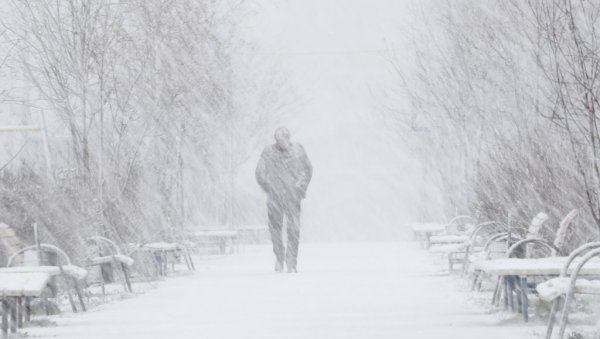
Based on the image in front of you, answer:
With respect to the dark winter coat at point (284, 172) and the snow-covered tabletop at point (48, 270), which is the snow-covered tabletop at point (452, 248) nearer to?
the dark winter coat at point (284, 172)

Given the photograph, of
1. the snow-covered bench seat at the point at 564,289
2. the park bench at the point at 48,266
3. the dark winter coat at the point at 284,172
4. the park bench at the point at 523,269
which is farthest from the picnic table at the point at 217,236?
the snow-covered bench seat at the point at 564,289

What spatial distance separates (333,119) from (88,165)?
23262 mm

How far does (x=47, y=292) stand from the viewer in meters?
10.7

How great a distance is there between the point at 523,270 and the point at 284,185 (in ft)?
24.8

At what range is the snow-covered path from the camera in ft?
28.9

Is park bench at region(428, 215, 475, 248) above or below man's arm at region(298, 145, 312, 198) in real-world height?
below

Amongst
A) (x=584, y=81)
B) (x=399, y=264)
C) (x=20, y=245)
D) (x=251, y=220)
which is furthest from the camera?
(x=251, y=220)

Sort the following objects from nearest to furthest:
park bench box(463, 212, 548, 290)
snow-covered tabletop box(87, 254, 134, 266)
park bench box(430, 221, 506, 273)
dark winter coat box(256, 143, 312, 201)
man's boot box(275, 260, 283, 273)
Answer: park bench box(463, 212, 548, 290) < snow-covered tabletop box(87, 254, 134, 266) < park bench box(430, 221, 506, 273) < dark winter coat box(256, 143, 312, 201) < man's boot box(275, 260, 283, 273)

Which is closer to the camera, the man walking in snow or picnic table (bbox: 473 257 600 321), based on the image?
picnic table (bbox: 473 257 600 321)

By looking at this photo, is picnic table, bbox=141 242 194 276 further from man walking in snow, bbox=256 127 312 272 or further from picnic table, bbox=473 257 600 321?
picnic table, bbox=473 257 600 321

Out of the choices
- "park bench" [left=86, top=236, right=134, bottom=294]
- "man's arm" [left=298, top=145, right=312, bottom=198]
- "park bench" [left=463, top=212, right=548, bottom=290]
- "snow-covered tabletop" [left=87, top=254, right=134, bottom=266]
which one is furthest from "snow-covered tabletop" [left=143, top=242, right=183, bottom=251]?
"park bench" [left=463, top=212, right=548, bottom=290]

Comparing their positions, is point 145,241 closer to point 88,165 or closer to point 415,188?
point 88,165

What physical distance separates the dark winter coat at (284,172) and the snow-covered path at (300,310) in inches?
41.3

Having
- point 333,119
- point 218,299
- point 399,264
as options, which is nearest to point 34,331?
point 218,299
